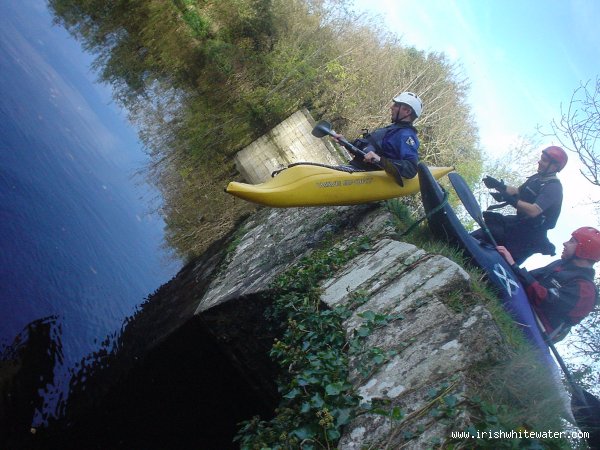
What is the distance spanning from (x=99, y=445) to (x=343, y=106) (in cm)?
776

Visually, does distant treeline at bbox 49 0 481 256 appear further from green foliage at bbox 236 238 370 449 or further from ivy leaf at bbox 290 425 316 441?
ivy leaf at bbox 290 425 316 441

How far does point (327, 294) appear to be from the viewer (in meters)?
3.78

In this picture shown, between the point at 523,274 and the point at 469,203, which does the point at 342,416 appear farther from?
the point at 469,203

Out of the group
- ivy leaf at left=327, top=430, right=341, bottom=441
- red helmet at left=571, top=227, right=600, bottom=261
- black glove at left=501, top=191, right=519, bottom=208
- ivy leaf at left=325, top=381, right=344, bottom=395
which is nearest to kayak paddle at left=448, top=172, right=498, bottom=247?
black glove at left=501, top=191, right=519, bottom=208

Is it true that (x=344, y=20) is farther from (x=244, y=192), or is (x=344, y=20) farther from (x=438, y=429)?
(x=438, y=429)

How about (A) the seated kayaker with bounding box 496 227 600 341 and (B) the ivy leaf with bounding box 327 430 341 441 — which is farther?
(A) the seated kayaker with bounding box 496 227 600 341

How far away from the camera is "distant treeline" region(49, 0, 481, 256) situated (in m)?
7.88

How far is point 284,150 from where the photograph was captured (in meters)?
7.81

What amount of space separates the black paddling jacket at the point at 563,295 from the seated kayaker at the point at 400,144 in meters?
1.69

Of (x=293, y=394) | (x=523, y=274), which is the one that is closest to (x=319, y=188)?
(x=523, y=274)

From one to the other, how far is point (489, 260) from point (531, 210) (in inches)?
39.3

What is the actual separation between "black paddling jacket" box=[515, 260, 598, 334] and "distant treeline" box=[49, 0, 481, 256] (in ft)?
18.8

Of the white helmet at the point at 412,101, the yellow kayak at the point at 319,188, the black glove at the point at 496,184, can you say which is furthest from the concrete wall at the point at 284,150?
the black glove at the point at 496,184

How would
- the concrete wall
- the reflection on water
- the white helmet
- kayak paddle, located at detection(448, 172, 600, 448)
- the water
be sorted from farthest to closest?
the concrete wall → the water → the white helmet → the reflection on water → kayak paddle, located at detection(448, 172, 600, 448)
